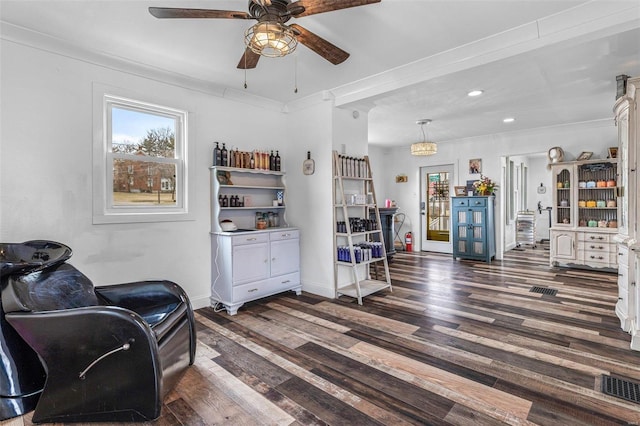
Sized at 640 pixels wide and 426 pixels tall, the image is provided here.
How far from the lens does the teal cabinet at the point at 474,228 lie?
6539 mm

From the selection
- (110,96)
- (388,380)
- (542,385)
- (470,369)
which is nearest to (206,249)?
(110,96)

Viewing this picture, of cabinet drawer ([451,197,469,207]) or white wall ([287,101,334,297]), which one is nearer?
white wall ([287,101,334,297])

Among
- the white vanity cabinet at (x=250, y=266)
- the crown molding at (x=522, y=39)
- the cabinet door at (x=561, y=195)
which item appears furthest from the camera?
the cabinet door at (x=561, y=195)

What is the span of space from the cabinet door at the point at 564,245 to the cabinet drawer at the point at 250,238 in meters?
5.21

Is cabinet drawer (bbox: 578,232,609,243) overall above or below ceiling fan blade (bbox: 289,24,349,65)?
below

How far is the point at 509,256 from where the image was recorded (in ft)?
23.5

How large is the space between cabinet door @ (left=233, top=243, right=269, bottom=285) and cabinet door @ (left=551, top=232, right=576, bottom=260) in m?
5.20

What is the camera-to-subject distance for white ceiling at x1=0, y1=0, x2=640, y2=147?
2479 millimetres

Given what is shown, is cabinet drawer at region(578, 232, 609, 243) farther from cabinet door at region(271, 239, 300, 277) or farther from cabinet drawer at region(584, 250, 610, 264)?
cabinet door at region(271, 239, 300, 277)

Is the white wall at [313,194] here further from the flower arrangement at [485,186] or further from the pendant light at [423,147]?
the flower arrangement at [485,186]

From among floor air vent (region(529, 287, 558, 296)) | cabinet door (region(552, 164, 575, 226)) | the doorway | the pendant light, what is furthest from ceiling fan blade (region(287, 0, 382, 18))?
the doorway

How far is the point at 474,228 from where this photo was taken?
22.0 feet

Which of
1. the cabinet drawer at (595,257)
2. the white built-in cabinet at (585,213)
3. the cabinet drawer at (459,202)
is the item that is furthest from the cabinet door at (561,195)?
the cabinet drawer at (459,202)

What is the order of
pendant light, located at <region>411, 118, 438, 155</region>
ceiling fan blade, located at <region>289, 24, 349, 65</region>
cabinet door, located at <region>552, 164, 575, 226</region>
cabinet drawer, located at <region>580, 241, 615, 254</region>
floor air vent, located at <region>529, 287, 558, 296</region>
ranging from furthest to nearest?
cabinet door, located at <region>552, 164, 575, 226</region>, pendant light, located at <region>411, 118, 438, 155</region>, cabinet drawer, located at <region>580, 241, 615, 254</region>, floor air vent, located at <region>529, 287, 558, 296</region>, ceiling fan blade, located at <region>289, 24, 349, 65</region>
